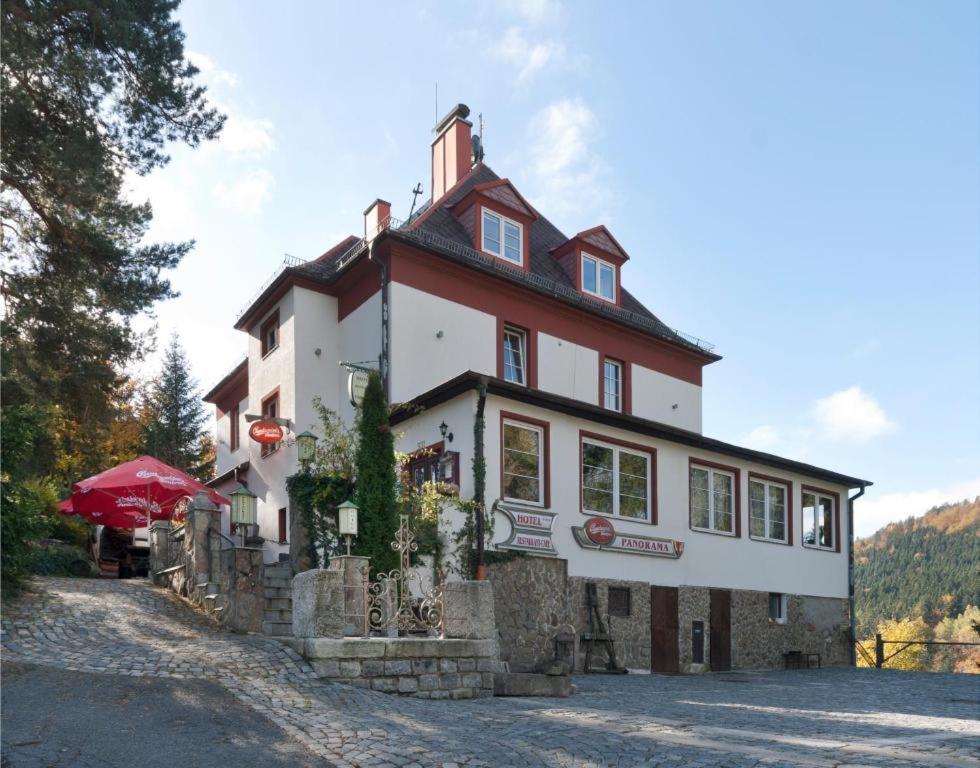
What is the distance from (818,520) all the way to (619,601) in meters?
8.30

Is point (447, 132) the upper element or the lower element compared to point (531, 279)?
upper

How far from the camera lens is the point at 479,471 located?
669 inches

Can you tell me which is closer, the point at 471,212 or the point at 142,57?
the point at 142,57

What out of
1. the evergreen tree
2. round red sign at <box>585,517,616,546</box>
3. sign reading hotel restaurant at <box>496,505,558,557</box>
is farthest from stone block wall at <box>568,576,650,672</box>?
the evergreen tree

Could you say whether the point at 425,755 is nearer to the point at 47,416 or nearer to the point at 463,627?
the point at 463,627

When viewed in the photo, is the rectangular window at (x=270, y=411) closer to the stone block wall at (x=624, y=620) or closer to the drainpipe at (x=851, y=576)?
the stone block wall at (x=624, y=620)

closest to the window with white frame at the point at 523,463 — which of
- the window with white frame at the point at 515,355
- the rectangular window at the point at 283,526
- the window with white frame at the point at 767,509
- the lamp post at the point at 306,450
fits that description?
the lamp post at the point at 306,450

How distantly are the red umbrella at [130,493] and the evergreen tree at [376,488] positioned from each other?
21.4 feet

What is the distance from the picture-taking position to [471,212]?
23.5m

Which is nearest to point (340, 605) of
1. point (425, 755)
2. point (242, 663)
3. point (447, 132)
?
point (242, 663)

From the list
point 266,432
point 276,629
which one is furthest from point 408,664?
point 266,432

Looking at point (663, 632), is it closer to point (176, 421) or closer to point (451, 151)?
point (451, 151)

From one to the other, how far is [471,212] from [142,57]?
9.72 m

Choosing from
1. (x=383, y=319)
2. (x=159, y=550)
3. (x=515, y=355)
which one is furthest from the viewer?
(x=515, y=355)
